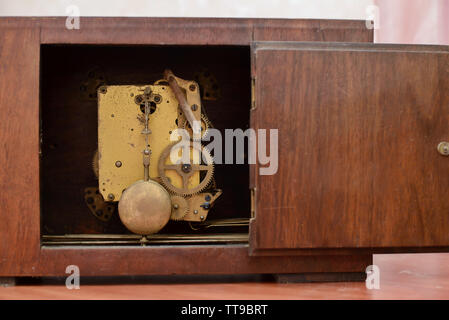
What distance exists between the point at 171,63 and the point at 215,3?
63cm

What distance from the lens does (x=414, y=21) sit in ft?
7.18

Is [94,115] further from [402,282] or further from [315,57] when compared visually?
[402,282]

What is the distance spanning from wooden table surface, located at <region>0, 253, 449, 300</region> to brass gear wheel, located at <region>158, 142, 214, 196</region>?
0.22 m

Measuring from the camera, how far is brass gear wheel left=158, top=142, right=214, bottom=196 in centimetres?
156

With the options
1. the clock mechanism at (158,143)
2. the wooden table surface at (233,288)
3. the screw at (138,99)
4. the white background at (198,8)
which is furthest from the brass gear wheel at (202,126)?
the white background at (198,8)

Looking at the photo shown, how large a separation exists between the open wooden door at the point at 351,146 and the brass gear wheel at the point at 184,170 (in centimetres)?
23

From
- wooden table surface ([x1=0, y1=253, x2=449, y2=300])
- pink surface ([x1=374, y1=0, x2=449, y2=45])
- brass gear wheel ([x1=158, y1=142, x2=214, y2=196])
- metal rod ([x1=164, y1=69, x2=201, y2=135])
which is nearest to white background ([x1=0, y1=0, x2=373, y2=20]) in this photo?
pink surface ([x1=374, y1=0, x2=449, y2=45])

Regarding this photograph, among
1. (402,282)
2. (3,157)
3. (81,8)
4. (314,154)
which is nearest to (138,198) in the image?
(3,157)

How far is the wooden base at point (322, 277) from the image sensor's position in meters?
1.43

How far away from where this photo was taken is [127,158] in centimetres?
157

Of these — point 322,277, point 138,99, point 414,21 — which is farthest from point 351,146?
point 414,21

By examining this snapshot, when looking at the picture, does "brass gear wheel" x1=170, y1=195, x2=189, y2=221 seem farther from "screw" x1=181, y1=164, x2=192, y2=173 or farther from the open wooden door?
the open wooden door

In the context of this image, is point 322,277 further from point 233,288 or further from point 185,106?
point 185,106

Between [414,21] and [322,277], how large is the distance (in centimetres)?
116
